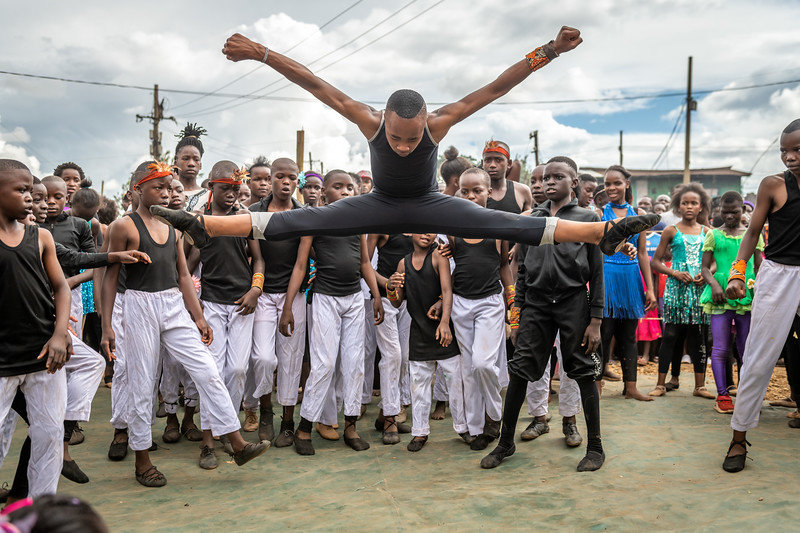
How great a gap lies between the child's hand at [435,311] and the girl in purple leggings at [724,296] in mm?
2745

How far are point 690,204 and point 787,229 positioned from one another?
2.88 meters

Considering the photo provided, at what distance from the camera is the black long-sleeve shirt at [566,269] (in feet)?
16.2

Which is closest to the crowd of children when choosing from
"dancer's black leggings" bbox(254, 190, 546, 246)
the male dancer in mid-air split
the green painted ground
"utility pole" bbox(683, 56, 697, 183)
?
the green painted ground

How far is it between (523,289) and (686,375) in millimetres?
4215

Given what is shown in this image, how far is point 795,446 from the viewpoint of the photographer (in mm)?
5062

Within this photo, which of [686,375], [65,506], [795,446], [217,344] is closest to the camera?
[65,506]

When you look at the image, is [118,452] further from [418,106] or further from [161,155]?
[161,155]

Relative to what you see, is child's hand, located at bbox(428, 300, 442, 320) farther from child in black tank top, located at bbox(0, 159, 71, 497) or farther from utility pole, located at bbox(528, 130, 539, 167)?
utility pole, located at bbox(528, 130, 539, 167)

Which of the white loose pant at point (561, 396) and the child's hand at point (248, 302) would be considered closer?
the white loose pant at point (561, 396)

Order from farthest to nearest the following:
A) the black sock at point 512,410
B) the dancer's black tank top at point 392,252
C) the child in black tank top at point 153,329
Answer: the dancer's black tank top at point 392,252, the black sock at point 512,410, the child in black tank top at point 153,329

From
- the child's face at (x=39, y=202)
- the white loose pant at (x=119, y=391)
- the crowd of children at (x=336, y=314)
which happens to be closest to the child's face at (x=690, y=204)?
the crowd of children at (x=336, y=314)

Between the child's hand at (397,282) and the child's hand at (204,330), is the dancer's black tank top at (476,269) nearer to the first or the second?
the child's hand at (397,282)

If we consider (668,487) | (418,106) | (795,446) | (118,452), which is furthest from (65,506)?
(795,446)

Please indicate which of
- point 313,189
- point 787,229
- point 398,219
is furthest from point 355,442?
point 787,229
